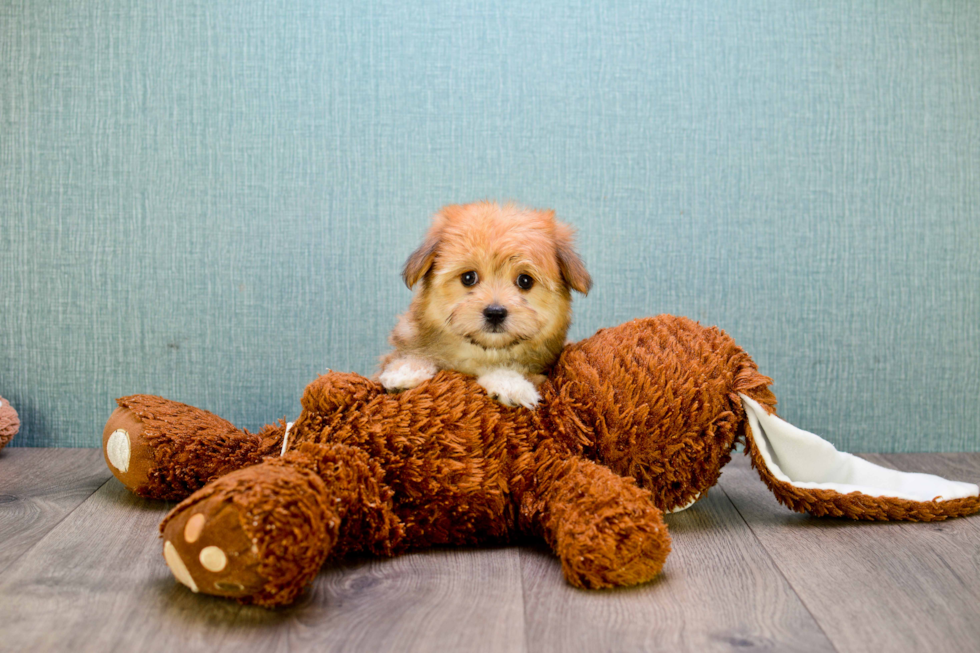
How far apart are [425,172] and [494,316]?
895 mm

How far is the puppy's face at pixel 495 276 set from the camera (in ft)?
4.26

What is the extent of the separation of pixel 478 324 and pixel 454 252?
0.46 ft

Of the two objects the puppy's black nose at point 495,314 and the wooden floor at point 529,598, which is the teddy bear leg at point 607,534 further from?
the puppy's black nose at point 495,314

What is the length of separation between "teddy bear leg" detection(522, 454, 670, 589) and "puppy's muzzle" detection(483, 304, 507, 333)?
0.28 metres

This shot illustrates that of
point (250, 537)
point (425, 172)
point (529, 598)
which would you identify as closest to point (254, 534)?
point (250, 537)

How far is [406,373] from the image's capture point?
1.35 metres

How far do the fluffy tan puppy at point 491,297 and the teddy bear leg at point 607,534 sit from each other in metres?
0.22

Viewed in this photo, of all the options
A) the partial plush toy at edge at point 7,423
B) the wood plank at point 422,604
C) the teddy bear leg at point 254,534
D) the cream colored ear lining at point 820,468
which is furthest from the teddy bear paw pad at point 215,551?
the partial plush toy at edge at point 7,423

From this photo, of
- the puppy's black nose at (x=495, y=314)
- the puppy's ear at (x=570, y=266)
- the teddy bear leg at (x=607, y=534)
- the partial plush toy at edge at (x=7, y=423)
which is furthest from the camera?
the partial plush toy at edge at (x=7, y=423)

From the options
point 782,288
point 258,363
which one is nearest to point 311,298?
point 258,363

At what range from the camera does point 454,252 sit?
1337 millimetres

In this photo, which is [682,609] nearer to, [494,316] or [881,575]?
[881,575]

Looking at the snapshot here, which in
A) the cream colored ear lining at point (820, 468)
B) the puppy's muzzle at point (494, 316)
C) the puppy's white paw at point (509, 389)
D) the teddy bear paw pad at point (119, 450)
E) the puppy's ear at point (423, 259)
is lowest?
the teddy bear paw pad at point (119, 450)

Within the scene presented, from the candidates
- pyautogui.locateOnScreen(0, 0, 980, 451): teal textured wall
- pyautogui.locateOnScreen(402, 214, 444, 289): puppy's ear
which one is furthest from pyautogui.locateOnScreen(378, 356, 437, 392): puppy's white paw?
pyautogui.locateOnScreen(0, 0, 980, 451): teal textured wall
